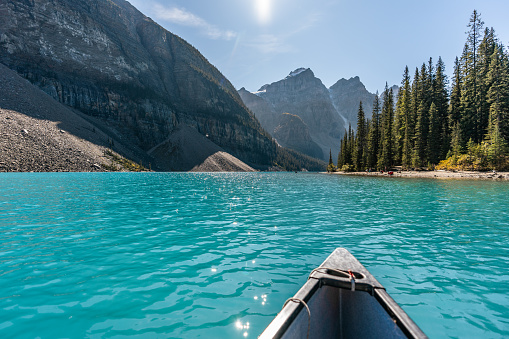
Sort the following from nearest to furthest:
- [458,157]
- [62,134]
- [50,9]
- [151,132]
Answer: [458,157]
[62,134]
[50,9]
[151,132]

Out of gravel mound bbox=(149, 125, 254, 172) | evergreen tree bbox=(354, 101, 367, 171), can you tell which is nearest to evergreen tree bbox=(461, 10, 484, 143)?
evergreen tree bbox=(354, 101, 367, 171)

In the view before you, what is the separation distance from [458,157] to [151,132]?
156959mm

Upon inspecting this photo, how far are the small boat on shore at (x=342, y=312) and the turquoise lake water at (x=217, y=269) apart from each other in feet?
5.20

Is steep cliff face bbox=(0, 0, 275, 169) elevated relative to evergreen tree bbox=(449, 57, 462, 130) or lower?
elevated

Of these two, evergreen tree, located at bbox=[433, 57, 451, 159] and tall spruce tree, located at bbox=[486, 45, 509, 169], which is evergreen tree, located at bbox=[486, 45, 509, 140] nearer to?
tall spruce tree, located at bbox=[486, 45, 509, 169]

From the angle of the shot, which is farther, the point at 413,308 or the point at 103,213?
the point at 103,213

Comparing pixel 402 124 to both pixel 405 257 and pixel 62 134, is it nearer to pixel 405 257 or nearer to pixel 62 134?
pixel 405 257

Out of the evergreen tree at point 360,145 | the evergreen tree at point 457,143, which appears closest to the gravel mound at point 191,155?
the evergreen tree at point 360,145

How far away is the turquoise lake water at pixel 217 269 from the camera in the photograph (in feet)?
17.6

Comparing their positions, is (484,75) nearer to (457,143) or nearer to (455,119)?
(455,119)

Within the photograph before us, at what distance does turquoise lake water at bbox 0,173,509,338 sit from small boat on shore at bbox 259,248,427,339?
159cm

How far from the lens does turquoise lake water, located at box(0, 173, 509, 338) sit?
211 inches

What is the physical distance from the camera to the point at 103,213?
17656 millimetres

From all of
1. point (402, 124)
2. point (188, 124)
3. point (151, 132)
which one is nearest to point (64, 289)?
point (402, 124)
